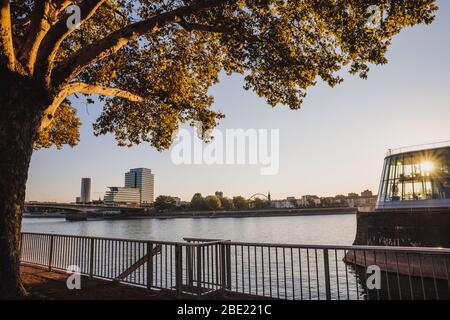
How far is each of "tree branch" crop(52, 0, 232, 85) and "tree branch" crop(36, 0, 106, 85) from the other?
40 centimetres

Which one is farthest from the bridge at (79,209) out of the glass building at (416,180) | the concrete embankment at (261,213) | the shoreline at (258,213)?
the glass building at (416,180)

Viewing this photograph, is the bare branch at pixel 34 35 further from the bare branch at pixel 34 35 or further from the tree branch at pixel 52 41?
the tree branch at pixel 52 41

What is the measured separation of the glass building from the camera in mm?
27328

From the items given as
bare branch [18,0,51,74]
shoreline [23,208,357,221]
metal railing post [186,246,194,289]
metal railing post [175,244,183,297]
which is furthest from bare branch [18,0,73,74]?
shoreline [23,208,357,221]

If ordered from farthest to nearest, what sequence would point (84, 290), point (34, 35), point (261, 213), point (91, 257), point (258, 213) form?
point (261, 213) → point (258, 213) → point (91, 257) → point (84, 290) → point (34, 35)

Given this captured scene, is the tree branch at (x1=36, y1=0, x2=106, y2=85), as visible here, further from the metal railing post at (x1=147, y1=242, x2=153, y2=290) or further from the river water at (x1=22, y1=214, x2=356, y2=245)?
the river water at (x1=22, y1=214, x2=356, y2=245)

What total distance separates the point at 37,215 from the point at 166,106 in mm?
201232

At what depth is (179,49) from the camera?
14914mm

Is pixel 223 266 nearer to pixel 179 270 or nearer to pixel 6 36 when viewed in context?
pixel 179 270

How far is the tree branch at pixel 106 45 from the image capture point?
886 centimetres

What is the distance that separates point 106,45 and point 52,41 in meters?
1.26

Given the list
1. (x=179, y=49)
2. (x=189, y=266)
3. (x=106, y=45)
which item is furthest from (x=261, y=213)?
(x=106, y=45)

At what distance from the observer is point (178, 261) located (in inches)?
325
